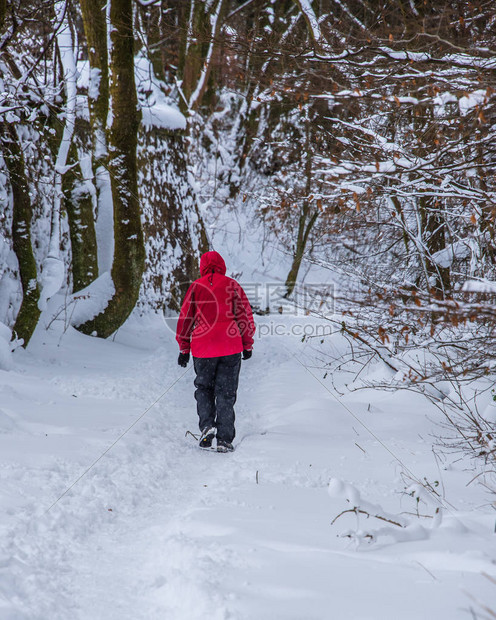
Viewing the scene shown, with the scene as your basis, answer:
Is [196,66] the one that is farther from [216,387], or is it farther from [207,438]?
[207,438]

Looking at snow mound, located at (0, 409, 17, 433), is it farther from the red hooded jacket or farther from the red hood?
the red hood

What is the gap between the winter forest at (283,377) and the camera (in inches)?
88.0

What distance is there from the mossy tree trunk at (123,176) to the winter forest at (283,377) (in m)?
0.04

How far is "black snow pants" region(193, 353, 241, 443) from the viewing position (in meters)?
4.88

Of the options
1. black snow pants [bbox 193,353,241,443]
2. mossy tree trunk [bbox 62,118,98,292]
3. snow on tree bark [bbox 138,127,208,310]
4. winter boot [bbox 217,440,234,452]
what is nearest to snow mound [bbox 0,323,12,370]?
black snow pants [bbox 193,353,241,443]

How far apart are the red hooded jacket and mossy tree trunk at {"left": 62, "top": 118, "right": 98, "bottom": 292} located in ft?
13.7

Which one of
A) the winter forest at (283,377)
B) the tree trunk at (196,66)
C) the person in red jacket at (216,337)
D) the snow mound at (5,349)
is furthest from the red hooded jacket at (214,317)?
the tree trunk at (196,66)

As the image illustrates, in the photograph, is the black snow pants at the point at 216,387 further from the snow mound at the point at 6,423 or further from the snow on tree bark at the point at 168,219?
the snow on tree bark at the point at 168,219

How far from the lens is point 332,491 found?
2.47 metres

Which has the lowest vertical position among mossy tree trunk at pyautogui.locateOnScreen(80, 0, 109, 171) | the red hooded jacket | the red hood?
the red hooded jacket

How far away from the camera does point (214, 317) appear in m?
4.92

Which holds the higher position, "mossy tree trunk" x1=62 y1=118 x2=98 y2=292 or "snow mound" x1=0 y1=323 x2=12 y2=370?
"mossy tree trunk" x1=62 y1=118 x2=98 y2=292

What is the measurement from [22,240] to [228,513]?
4880 mm

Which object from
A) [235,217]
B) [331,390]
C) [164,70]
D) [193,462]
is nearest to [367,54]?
[193,462]
